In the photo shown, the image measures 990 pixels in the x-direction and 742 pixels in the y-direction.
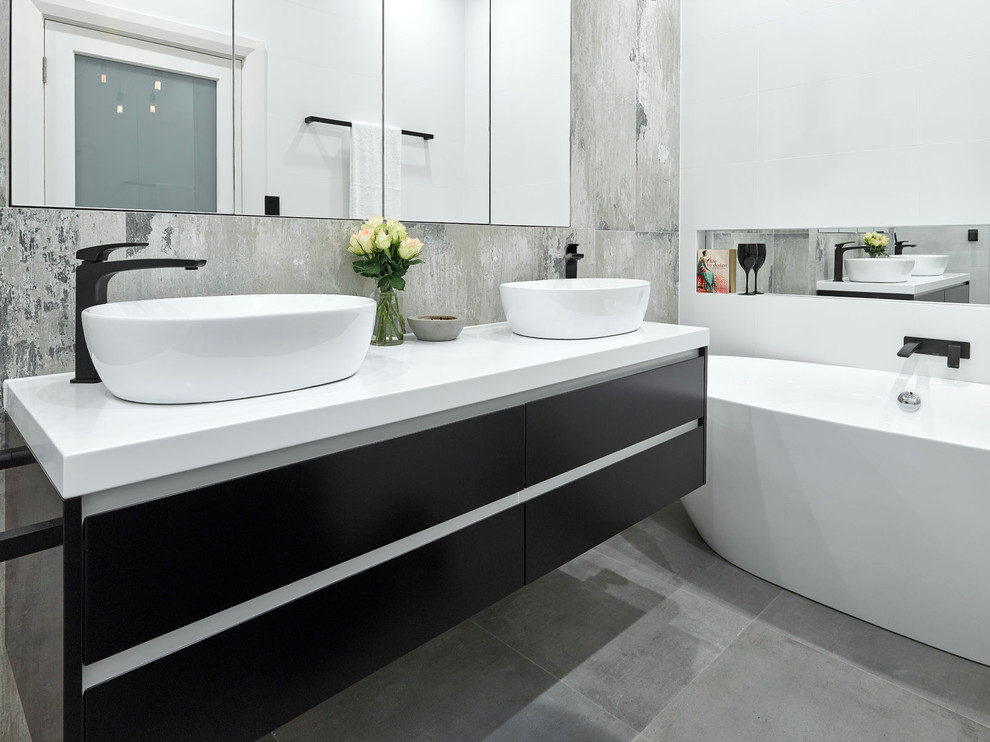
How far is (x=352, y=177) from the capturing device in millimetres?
1693

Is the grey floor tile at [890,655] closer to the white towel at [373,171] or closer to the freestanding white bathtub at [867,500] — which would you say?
the freestanding white bathtub at [867,500]

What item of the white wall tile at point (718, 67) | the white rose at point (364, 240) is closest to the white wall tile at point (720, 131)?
the white wall tile at point (718, 67)

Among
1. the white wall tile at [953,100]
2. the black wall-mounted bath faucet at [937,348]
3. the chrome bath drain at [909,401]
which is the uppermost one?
the white wall tile at [953,100]

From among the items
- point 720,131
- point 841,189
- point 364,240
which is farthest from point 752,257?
point 364,240

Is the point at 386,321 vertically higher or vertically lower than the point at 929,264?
lower

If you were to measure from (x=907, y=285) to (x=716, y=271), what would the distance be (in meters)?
0.77

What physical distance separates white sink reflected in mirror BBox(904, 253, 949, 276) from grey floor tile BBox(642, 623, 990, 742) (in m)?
1.47

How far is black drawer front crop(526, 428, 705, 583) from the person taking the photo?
1397mm

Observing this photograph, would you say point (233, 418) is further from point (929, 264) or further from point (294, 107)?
point (929, 264)

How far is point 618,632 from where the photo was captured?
198 cm

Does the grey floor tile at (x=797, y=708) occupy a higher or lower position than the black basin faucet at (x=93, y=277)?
lower

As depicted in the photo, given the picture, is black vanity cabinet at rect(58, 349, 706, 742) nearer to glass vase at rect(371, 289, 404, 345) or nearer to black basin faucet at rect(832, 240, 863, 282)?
glass vase at rect(371, 289, 404, 345)

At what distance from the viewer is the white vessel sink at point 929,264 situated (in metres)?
2.36

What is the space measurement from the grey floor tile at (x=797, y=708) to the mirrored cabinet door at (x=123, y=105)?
1.68 m
